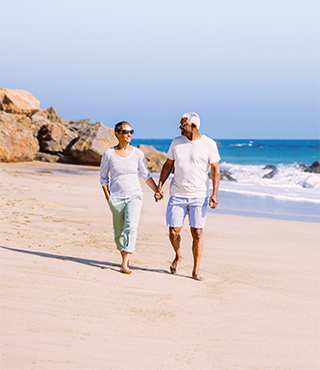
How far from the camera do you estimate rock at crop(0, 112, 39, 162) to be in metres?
19.2

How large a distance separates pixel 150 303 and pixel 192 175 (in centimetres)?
157

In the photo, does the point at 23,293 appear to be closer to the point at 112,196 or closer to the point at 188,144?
the point at 112,196

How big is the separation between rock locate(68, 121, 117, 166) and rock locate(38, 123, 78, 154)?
1094mm

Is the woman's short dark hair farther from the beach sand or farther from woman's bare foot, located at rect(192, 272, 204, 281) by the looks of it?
woman's bare foot, located at rect(192, 272, 204, 281)

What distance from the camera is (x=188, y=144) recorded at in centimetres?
524

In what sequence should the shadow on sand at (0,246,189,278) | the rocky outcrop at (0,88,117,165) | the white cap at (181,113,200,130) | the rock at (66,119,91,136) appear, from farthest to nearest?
the rock at (66,119,91,136), the rocky outcrop at (0,88,117,165), the shadow on sand at (0,246,189,278), the white cap at (181,113,200,130)

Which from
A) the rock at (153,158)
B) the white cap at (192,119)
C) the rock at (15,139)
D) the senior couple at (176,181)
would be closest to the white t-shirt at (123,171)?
the senior couple at (176,181)

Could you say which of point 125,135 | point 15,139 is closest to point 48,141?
point 15,139

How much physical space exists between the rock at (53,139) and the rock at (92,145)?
3.59 ft

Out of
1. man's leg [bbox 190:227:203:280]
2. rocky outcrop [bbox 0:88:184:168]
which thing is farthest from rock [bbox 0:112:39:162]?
man's leg [bbox 190:227:203:280]

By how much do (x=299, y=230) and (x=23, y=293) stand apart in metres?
6.82

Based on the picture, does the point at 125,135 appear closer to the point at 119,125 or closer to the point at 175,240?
the point at 119,125

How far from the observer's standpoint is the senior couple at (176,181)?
523cm

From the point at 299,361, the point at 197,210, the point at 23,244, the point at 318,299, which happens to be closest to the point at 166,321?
the point at 299,361
